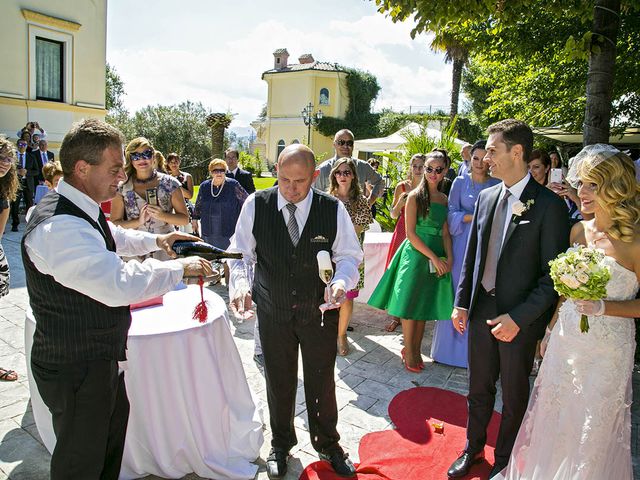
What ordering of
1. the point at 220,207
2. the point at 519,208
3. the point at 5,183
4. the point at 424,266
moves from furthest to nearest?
1. the point at 220,207
2. the point at 424,266
3. the point at 5,183
4. the point at 519,208

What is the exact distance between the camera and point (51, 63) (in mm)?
16031

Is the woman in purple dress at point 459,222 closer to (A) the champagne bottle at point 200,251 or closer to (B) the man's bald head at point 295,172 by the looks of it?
(B) the man's bald head at point 295,172

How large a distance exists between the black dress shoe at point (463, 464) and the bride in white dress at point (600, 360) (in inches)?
20.6

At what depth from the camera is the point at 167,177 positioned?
15.7 feet

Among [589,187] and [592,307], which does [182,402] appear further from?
[589,187]

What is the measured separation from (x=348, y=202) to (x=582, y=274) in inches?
132

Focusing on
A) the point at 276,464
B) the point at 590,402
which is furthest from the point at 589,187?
the point at 276,464

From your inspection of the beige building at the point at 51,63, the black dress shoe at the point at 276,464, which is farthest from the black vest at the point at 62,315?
the beige building at the point at 51,63

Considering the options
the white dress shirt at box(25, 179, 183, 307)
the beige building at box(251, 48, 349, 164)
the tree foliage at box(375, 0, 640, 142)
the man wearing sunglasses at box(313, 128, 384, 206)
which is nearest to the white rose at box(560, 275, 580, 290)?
the white dress shirt at box(25, 179, 183, 307)

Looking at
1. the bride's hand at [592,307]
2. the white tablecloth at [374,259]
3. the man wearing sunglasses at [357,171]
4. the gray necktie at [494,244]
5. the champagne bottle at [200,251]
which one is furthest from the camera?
the white tablecloth at [374,259]

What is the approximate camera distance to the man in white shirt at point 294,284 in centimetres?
306

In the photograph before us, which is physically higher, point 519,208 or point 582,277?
point 519,208

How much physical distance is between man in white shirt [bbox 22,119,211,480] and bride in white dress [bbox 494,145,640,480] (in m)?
2.26

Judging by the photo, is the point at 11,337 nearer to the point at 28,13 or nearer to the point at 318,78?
the point at 28,13
